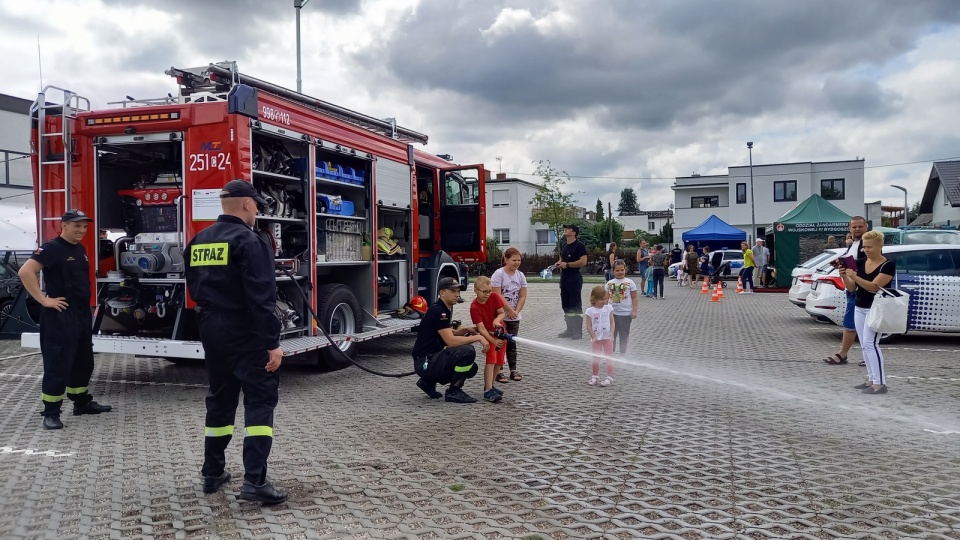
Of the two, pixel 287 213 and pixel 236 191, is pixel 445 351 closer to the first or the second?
pixel 287 213

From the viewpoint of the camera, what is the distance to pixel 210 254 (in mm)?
4359

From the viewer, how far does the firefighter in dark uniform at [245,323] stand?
4.29 m

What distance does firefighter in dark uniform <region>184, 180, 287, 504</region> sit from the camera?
169 inches

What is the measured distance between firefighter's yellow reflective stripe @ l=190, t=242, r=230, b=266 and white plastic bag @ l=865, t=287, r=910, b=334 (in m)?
6.28

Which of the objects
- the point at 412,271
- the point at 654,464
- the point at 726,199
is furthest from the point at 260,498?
the point at 726,199

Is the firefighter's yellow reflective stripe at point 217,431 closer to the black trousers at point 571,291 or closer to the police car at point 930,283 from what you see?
the black trousers at point 571,291

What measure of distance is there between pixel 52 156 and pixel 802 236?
2254 centimetres

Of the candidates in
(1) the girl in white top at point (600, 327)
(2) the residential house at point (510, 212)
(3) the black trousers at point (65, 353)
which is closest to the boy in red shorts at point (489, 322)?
(1) the girl in white top at point (600, 327)

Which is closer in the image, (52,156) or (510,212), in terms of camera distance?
(52,156)

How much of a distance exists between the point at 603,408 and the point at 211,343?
12.8 ft

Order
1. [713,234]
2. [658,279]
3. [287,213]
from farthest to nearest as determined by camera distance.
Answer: [713,234] < [658,279] < [287,213]

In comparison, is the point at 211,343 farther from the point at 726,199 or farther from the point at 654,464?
the point at 726,199

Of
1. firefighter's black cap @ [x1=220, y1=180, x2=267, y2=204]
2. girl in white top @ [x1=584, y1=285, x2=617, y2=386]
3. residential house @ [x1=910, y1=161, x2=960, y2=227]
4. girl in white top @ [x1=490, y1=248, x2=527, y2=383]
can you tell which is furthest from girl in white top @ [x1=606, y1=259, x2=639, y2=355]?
residential house @ [x1=910, y1=161, x2=960, y2=227]

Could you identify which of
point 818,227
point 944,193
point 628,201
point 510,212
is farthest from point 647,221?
point 818,227
